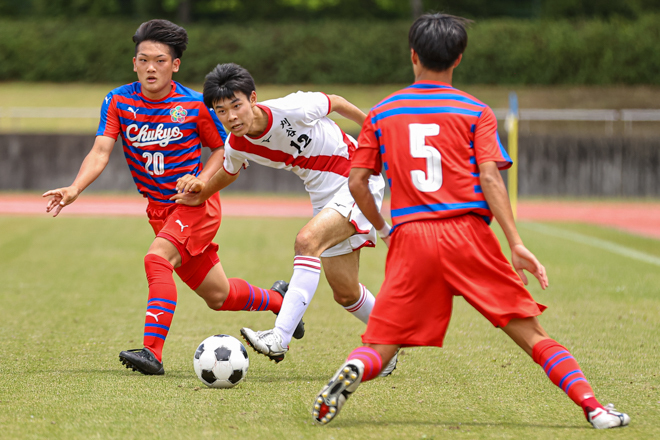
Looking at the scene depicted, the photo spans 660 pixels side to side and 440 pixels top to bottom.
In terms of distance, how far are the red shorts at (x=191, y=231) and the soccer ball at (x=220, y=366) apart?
0.77 m

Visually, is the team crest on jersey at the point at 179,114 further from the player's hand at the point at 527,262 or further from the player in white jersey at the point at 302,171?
the player's hand at the point at 527,262

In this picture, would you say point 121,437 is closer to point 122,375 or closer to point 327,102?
point 122,375

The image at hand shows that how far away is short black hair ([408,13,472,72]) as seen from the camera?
358 cm

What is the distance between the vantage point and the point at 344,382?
3.52 meters

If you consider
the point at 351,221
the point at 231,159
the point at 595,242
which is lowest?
the point at 595,242

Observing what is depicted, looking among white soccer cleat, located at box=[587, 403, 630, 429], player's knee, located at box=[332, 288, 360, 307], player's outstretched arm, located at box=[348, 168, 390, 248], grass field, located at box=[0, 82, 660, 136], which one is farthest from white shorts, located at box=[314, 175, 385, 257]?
grass field, located at box=[0, 82, 660, 136]

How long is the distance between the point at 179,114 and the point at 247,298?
132cm

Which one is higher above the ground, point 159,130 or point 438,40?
point 438,40

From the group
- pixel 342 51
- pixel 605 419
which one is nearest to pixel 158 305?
pixel 605 419

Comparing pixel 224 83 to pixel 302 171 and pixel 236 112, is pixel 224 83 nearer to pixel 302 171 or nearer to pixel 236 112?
pixel 236 112

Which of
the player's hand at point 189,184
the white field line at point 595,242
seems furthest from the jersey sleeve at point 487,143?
the white field line at point 595,242

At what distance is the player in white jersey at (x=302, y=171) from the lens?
14.8ft

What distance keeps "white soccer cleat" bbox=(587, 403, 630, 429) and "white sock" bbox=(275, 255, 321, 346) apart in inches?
67.3

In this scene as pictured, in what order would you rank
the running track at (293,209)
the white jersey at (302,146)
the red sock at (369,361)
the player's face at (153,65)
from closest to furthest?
the red sock at (369,361)
the white jersey at (302,146)
the player's face at (153,65)
the running track at (293,209)
